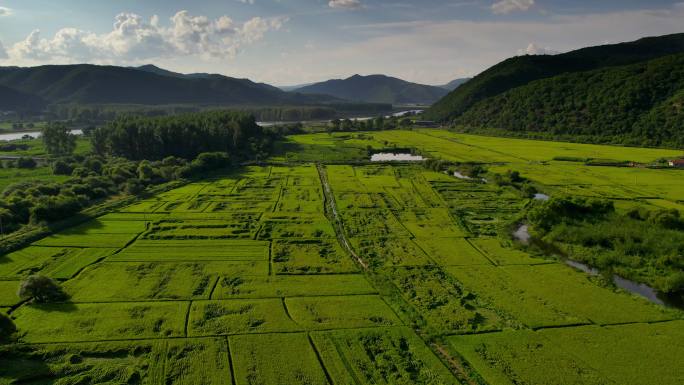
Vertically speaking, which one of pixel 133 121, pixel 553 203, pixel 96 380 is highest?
pixel 133 121

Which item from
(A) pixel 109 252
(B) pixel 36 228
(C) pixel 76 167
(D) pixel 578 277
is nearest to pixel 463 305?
(D) pixel 578 277

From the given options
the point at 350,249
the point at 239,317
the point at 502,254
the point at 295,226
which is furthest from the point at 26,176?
the point at 502,254

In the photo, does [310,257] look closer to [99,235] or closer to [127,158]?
[99,235]

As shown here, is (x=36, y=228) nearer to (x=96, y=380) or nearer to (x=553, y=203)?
(x=96, y=380)

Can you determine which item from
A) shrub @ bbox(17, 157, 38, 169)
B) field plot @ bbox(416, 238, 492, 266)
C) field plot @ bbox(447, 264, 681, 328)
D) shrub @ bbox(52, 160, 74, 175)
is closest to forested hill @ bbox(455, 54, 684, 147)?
field plot @ bbox(416, 238, 492, 266)

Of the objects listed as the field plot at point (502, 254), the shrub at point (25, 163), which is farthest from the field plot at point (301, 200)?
the shrub at point (25, 163)

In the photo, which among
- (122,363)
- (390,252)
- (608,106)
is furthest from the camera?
(608,106)

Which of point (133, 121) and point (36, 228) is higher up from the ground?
point (133, 121)
